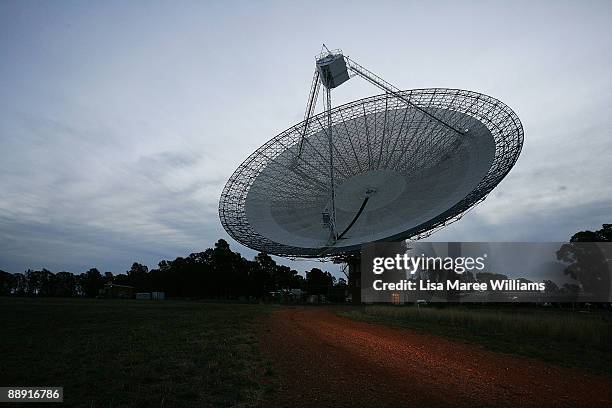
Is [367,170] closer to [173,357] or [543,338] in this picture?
[543,338]

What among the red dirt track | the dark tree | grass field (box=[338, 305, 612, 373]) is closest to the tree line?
the dark tree

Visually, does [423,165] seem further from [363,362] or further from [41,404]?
Result: [41,404]

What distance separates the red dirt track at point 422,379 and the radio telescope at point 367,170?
22.6m

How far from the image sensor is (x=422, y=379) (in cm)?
1107

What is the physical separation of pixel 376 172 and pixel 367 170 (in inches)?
37.0

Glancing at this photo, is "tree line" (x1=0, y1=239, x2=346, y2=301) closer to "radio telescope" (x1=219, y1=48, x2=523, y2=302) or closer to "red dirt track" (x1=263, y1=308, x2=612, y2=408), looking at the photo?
"radio telescope" (x1=219, y1=48, x2=523, y2=302)

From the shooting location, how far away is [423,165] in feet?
134

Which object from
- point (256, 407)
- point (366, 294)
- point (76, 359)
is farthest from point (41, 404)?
point (366, 294)

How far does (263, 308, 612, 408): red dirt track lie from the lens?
9.16 metres

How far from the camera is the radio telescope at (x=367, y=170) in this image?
120 ft

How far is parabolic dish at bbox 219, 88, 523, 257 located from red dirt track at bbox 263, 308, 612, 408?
22710 millimetres

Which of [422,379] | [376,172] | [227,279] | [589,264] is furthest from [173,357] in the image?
[227,279]

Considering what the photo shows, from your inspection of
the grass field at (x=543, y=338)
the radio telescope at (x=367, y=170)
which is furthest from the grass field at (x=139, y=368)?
the radio telescope at (x=367, y=170)

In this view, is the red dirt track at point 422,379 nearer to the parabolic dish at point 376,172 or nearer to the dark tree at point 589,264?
the parabolic dish at point 376,172
